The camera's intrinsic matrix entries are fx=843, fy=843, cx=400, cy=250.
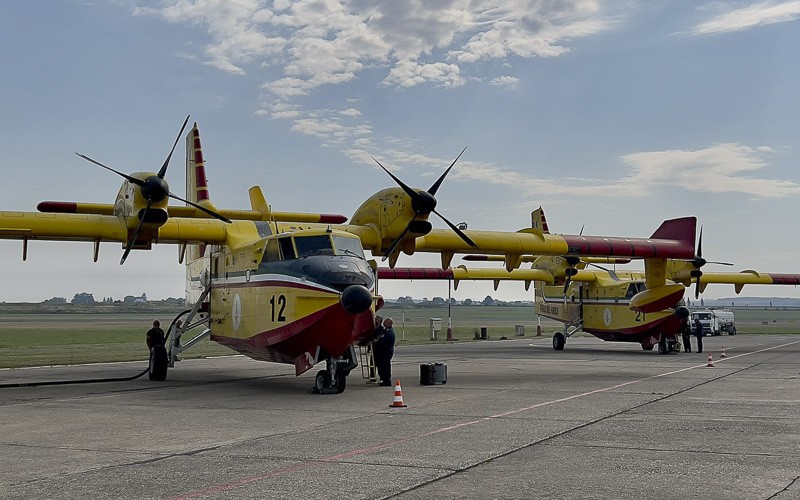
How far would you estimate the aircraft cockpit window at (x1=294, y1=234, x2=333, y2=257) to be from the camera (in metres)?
17.2

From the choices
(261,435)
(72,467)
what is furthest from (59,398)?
(72,467)

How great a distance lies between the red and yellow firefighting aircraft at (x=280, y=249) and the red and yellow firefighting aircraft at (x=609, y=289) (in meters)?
7.14

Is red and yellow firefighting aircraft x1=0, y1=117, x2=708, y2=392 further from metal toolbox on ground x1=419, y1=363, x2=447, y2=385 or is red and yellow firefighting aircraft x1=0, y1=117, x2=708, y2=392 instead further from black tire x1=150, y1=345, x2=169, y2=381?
metal toolbox on ground x1=419, y1=363, x2=447, y2=385

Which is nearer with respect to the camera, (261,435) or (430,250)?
(261,435)

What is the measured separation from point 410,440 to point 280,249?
8.20 metres

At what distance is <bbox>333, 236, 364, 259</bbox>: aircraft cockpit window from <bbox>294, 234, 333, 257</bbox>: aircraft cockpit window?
0.16 m

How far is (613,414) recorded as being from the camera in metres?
13.0

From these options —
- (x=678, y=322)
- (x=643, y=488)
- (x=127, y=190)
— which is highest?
(x=127, y=190)

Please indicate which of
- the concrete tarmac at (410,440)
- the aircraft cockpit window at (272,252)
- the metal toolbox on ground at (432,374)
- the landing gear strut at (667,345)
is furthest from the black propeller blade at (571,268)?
the aircraft cockpit window at (272,252)

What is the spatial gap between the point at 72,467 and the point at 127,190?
448 inches

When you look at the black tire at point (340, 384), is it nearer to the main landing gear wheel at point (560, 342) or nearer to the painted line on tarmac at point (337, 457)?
the painted line on tarmac at point (337, 457)

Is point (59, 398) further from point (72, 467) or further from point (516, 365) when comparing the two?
point (516, 365)

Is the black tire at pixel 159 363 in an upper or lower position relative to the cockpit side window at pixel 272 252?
lower

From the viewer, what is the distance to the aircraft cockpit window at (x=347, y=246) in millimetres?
17344
